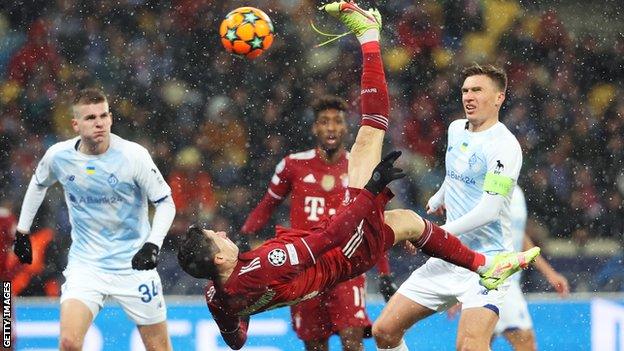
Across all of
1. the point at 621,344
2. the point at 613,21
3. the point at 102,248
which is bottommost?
the point at 621,344

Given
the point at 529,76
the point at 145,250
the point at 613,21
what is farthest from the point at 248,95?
the point at 145,250

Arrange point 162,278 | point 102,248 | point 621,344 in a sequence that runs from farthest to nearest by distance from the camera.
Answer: point 162,278, point 621,344, point 102,248

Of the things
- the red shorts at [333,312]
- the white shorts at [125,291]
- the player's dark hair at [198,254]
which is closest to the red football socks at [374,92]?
the player's dark hair at [198,254]

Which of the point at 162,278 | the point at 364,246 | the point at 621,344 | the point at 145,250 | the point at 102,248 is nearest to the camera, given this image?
the point at 364,246

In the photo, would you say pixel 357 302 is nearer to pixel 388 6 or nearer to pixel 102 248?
pixel 102 248

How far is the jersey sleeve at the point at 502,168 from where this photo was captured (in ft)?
24.1

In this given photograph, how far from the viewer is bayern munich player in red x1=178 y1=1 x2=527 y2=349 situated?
6.52 m

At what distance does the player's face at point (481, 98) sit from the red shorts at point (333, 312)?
4.93ft

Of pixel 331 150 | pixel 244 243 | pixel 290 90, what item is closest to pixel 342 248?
pixel 331 150

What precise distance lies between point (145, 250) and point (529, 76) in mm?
5459

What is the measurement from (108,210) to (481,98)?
238 centimetres

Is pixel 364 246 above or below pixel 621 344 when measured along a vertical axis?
above

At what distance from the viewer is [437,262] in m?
7.71

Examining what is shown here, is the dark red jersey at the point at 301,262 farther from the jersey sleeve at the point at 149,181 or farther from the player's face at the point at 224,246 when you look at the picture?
the jersey sleeve at the point at 149,181
